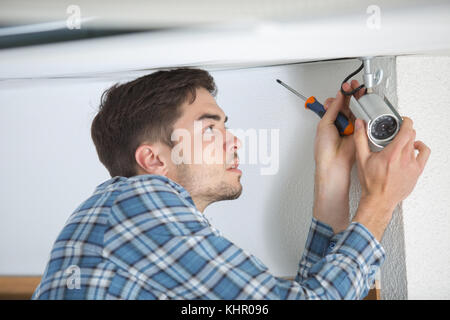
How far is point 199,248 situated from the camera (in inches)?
22.6

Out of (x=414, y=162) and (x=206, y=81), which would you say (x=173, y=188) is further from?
(x=414, y=162)

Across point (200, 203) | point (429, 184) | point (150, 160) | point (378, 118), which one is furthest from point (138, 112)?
point (429, 184)

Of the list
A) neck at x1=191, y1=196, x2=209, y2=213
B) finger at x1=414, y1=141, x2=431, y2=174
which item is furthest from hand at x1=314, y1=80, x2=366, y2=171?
neck at x1=191, y1=196, x2=209, y2=213

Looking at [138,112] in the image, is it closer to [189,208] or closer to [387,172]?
[189,208]

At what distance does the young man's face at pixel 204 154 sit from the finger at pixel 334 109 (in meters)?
0.16

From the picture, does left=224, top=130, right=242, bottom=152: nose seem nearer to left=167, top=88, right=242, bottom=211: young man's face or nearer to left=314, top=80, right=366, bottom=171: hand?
left=167, top=88, right=242, bottom=211: young man's face

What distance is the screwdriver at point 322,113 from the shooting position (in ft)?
2.28

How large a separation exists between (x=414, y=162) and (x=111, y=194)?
0.48 meters

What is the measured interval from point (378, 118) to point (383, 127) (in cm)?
2

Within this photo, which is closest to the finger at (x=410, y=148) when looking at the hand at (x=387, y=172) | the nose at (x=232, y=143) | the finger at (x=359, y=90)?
the hand at (x=387, y=172)

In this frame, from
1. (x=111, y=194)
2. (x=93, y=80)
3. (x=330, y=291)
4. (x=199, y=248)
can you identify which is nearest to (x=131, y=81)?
(x=93, y=80)

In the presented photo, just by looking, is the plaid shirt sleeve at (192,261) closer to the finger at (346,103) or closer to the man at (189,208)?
the man at (189,208)

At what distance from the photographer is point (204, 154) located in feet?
2.35

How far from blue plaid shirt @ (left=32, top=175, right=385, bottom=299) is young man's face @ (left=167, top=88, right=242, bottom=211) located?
72mm
